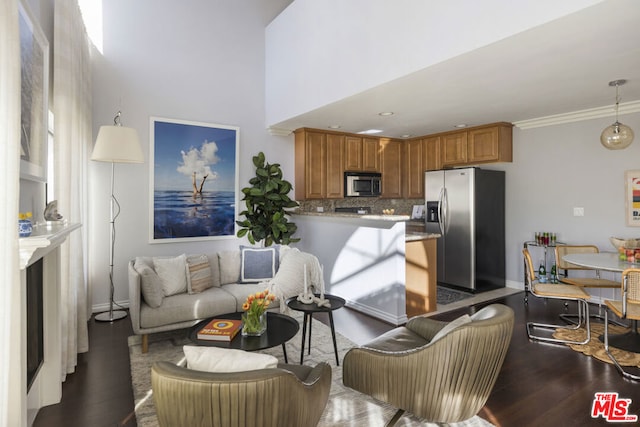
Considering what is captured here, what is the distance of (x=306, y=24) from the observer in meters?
4.59

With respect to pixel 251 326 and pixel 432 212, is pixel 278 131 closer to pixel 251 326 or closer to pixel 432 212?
pixel 432 212

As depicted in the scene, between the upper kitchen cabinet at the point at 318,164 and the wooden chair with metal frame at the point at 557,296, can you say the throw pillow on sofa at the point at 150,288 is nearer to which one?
the upper kitchen cabinet at the point at 318,164

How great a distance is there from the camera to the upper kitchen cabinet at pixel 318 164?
18.9 feet

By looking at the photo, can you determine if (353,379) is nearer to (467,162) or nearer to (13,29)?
(13,29)

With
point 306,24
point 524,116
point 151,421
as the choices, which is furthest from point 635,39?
point 151,421

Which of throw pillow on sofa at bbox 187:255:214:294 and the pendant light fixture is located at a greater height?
the pendant light fixture

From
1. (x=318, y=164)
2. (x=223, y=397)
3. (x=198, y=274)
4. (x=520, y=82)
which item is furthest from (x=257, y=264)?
(x=520, y=82)

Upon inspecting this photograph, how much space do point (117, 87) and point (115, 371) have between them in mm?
3367

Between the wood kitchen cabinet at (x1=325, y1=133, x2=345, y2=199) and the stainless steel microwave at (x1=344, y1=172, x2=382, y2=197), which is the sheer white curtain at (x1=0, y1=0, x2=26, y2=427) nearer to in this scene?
the wood kitchen cabinet at (x1=325, y1=133, x2=345, y2=199)

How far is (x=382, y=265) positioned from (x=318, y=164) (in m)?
2.26

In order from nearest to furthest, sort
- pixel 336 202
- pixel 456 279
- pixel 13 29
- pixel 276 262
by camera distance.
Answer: pixel 13 29 < pixel 276 262 < pixel 456 279 < pixel 336 202

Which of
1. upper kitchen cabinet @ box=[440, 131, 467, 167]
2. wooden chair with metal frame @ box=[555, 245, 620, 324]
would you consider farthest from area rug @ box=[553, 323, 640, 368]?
upper kitchen cabinet @ box=[440, 131, 467, 167]

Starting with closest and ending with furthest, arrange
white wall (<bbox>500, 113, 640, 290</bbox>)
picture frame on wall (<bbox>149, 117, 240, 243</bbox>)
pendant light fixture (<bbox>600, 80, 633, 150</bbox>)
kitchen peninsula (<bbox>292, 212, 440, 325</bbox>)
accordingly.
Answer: pendant light fixture (<bbox>600, 80, 633, 150</bbox>)
kitchen peninsula (<bbox>292, 212, 440, 325</bbox>)
white wall (<bbox>500, 113, 640, 290</bbox>)
picture frame on wall (<bbox>149, 117, 240, 243</bbox>)

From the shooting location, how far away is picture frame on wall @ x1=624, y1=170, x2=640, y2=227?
4281 mm
